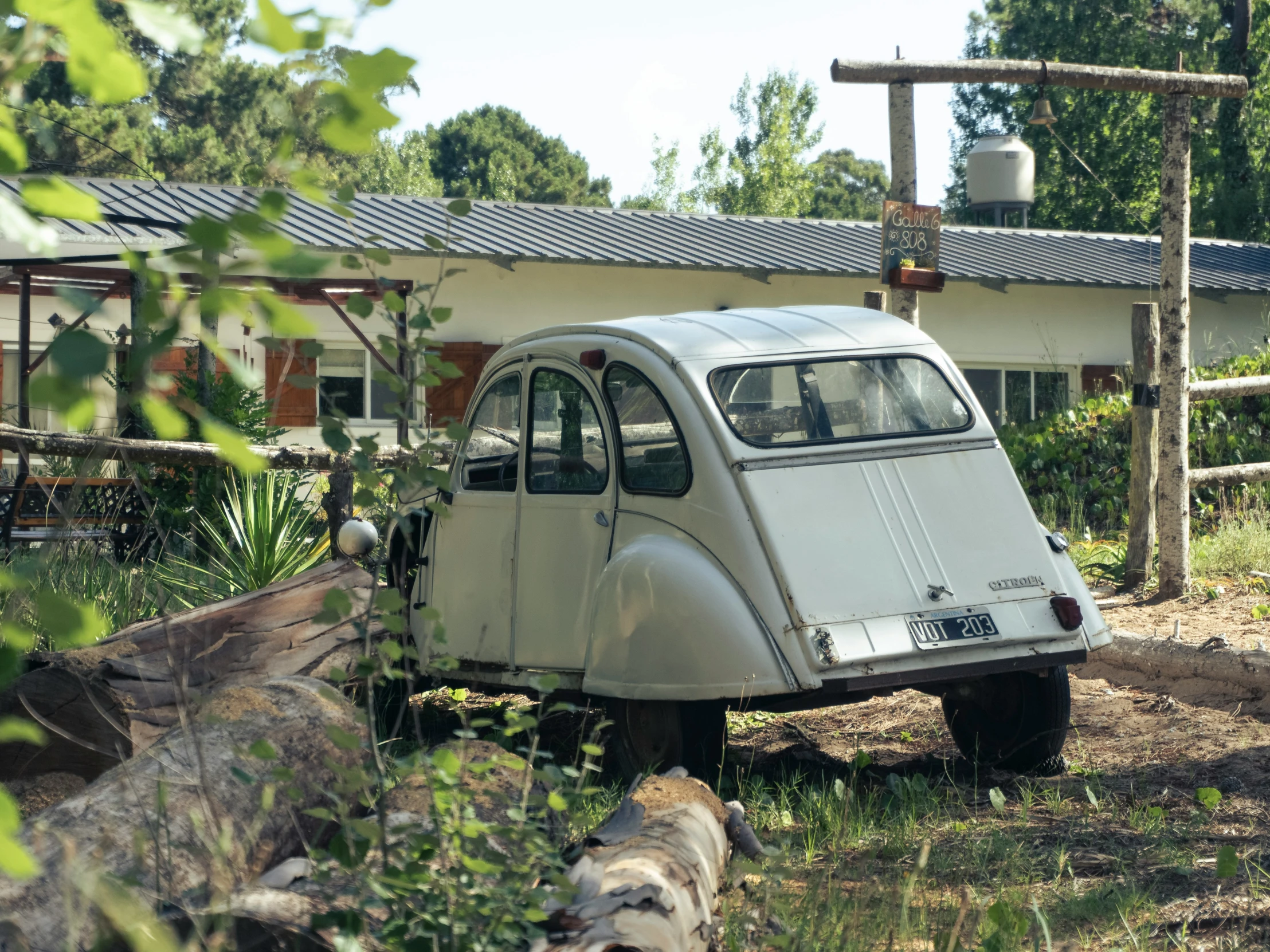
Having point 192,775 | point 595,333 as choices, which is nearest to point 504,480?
point 595,333

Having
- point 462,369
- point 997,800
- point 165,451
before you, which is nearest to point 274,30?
point 997,800

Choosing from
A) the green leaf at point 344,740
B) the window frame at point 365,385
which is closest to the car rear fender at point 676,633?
the green leaf at point 344,740

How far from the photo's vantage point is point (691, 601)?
4.92 metres

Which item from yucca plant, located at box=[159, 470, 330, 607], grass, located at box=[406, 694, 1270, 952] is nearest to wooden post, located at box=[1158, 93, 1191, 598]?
grass, located at box=[406, 694, 1270, 952]

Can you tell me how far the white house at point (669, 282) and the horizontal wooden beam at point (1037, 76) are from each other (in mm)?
6854

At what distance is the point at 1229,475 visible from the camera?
31.9ft

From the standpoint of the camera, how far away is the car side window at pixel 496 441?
6312mm

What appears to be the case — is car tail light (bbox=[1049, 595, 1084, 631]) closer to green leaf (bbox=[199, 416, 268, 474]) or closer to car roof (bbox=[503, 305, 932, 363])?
car roof (bbox=[503, 305, 932, 363])

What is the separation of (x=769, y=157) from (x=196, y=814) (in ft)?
151

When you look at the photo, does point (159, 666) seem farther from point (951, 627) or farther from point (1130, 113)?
point (1130, 113)

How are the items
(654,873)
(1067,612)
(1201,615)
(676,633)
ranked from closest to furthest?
1. (654,873)
2. (676,633)
3. (1067,612)
4. (1201,615)

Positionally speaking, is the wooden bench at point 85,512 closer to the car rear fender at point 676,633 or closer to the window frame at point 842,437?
the car rear fender at point 676,633

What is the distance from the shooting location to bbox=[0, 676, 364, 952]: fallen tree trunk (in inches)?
106

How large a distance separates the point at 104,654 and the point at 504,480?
6.47ft
